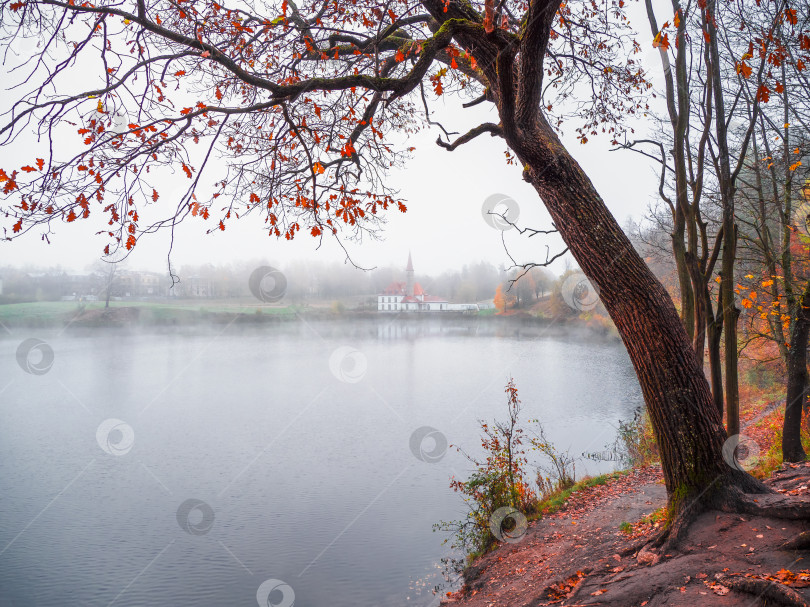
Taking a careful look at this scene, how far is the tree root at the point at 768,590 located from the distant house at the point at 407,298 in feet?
131

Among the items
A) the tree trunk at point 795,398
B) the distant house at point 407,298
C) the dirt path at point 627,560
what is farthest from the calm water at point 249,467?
the distant house at point 407,298

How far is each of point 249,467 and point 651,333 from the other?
1227 centimetres

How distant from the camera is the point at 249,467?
12898mm

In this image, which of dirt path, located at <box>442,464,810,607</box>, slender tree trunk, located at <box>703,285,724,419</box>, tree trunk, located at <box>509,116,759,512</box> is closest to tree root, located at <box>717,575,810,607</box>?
dirt path, located at <box>442,464,810,607</box>

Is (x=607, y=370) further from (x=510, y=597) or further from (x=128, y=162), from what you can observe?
(x=128, y=162)

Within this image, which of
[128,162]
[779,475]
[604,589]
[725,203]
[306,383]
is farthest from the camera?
[306,383]

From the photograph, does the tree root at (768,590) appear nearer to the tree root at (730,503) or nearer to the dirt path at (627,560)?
the dirt path at (627,560)

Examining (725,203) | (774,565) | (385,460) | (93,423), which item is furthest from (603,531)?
(93,423)

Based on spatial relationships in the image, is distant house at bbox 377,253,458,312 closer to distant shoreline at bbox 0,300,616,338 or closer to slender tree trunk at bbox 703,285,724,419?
distant shoreline at bbox 0,300,616,338

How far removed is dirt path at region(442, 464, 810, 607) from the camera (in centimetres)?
255

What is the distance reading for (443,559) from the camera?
24.7 ft

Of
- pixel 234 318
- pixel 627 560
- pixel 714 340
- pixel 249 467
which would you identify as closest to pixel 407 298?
pixel 234 318

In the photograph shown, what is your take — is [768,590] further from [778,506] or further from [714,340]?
[714,340]

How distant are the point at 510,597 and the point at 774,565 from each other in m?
2.52
